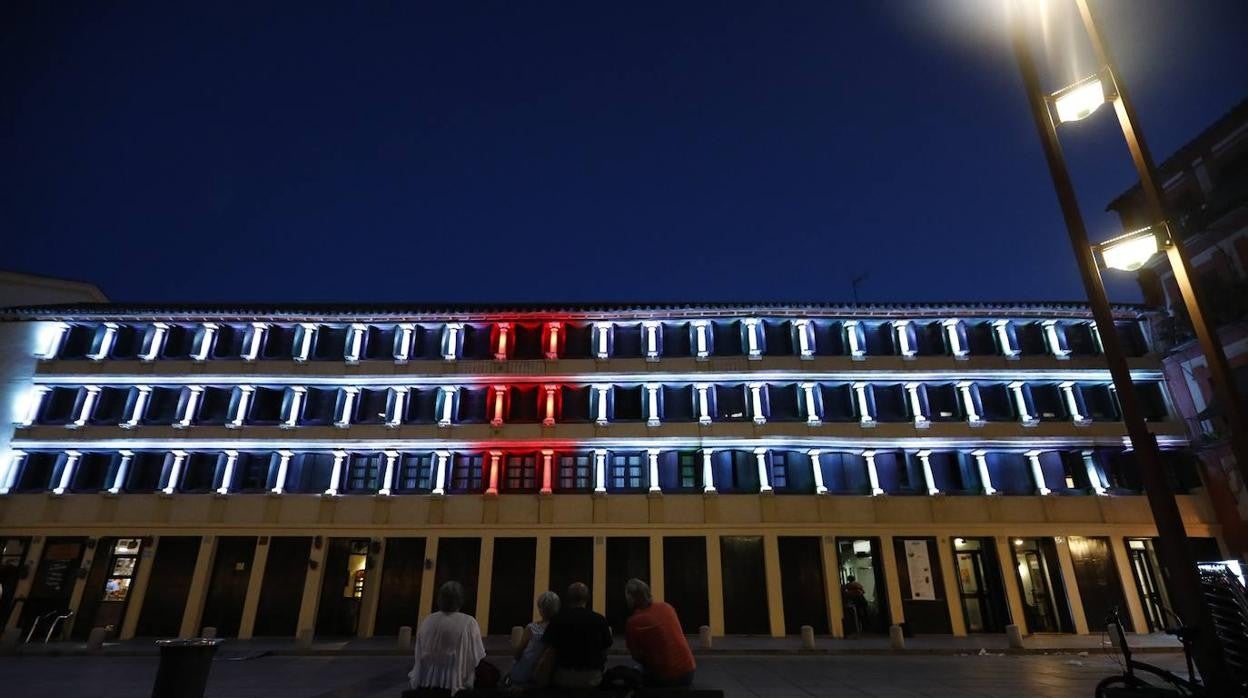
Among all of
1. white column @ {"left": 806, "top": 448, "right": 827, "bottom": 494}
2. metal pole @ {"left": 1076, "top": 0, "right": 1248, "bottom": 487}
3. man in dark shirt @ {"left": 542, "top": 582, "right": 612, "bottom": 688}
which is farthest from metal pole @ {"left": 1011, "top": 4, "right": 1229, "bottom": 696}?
white column @ {"left": 806, "top": 448, "right": 827, "bottom": 494}

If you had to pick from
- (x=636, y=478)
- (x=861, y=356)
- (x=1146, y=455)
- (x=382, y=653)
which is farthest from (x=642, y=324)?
(x=1146, y=455)

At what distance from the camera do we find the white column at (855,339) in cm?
2713

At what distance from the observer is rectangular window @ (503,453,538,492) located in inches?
1017

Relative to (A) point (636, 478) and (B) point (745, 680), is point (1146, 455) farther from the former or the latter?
(A) point (636, 478)

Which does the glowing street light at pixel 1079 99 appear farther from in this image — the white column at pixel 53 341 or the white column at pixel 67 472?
the white column at pixel 53 341

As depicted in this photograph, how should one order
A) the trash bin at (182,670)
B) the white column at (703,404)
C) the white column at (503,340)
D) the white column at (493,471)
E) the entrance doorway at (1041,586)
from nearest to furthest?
the trash bin at (182,670)
the entrance doorway at (1041,586)
the white column at (493,471)
the white column at (703,404)
the white column at (503,340)

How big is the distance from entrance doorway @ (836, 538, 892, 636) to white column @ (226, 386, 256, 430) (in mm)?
25188

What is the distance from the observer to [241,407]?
27.0m

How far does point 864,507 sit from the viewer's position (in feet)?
82.1

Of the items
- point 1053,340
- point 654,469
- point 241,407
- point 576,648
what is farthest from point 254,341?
point 1053,340

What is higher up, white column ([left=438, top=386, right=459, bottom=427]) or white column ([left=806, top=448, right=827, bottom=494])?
white column ([left=438, top=386, right=459, bottom=427])

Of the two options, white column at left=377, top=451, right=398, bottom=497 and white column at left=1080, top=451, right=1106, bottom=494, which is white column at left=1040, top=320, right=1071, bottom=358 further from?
white column at left=377, top=451, right=398, bottom=497

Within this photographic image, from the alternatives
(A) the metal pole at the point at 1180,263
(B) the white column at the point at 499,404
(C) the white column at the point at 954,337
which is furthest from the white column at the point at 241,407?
(C) the white column at the point at 954,337

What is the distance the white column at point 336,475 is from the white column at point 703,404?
48.7 ft
